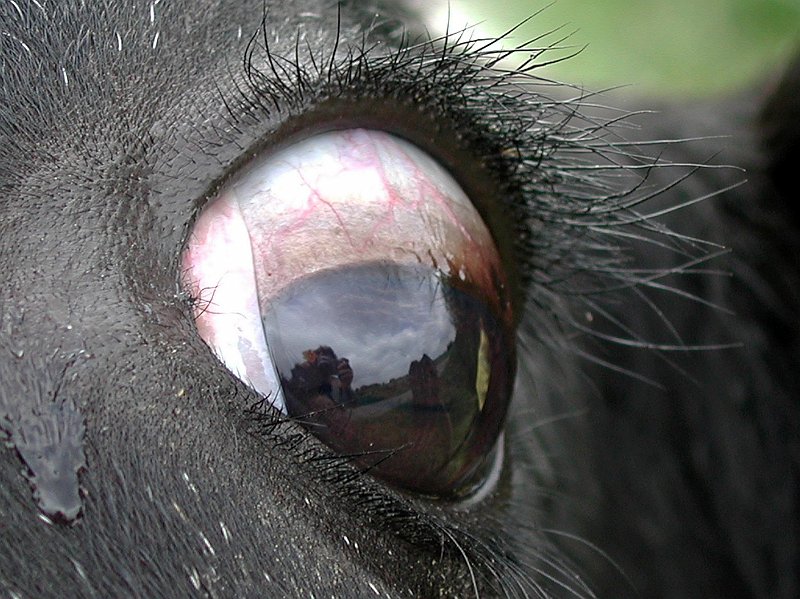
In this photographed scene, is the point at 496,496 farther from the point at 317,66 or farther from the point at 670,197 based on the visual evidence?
the point at 670,197

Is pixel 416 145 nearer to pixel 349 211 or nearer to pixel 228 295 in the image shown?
pixel 349 211

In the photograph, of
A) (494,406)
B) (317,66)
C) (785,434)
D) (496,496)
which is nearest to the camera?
(317,66)

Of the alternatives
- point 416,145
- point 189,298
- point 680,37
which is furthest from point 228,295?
point 680,37

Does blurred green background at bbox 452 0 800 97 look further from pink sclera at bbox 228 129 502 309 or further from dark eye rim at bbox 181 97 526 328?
pink sclera at bbox 228 129 502 309

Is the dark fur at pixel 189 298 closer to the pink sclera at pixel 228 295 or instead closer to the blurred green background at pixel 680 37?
the pink sclera at pixel 228 295

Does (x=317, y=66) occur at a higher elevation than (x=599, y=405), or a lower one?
higher

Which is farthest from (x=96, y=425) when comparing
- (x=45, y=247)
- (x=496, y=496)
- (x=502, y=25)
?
(x=502, y=25)

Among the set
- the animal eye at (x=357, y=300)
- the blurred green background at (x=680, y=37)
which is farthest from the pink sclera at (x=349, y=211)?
the blurred green background at (x=680, y=37)
